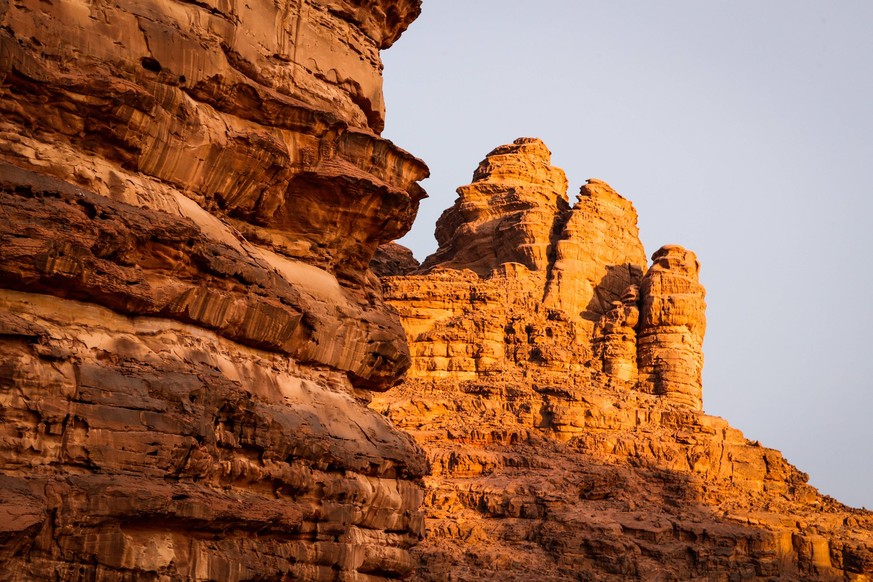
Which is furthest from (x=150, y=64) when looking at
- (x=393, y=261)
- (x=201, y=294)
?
(x=393, y=261)

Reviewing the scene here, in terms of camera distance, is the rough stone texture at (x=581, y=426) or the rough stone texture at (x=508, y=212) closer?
the rough stone texture at (x=581, y=426)

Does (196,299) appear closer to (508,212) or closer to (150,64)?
(150,64)

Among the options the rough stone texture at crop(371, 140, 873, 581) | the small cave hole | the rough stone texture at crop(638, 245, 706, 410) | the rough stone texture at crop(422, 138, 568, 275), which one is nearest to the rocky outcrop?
the rough stone texture at crop(371, 140, 873, 581)

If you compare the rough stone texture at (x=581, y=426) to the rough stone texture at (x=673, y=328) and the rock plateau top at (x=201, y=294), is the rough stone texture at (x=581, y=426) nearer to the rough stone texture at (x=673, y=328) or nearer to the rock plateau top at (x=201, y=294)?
the rough stone texture at (x=673, y=328)

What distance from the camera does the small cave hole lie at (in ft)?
67.9

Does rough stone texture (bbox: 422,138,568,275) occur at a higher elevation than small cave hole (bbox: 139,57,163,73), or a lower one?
higher

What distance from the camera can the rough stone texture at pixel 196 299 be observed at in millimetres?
17406

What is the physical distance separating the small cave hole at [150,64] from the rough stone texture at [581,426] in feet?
129

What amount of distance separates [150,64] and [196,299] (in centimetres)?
332

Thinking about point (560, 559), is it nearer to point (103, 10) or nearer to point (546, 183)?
point (546, 183)

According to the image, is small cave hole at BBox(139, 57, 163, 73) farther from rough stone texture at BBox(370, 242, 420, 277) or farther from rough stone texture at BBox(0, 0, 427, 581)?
rough stone texture at BBox(370, 242, 420, 277)

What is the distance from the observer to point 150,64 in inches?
819

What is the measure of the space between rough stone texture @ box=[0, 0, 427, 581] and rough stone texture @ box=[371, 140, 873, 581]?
33992mm

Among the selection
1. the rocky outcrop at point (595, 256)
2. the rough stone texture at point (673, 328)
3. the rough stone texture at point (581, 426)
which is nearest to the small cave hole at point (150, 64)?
the rough stone texture at point (581, 426)
